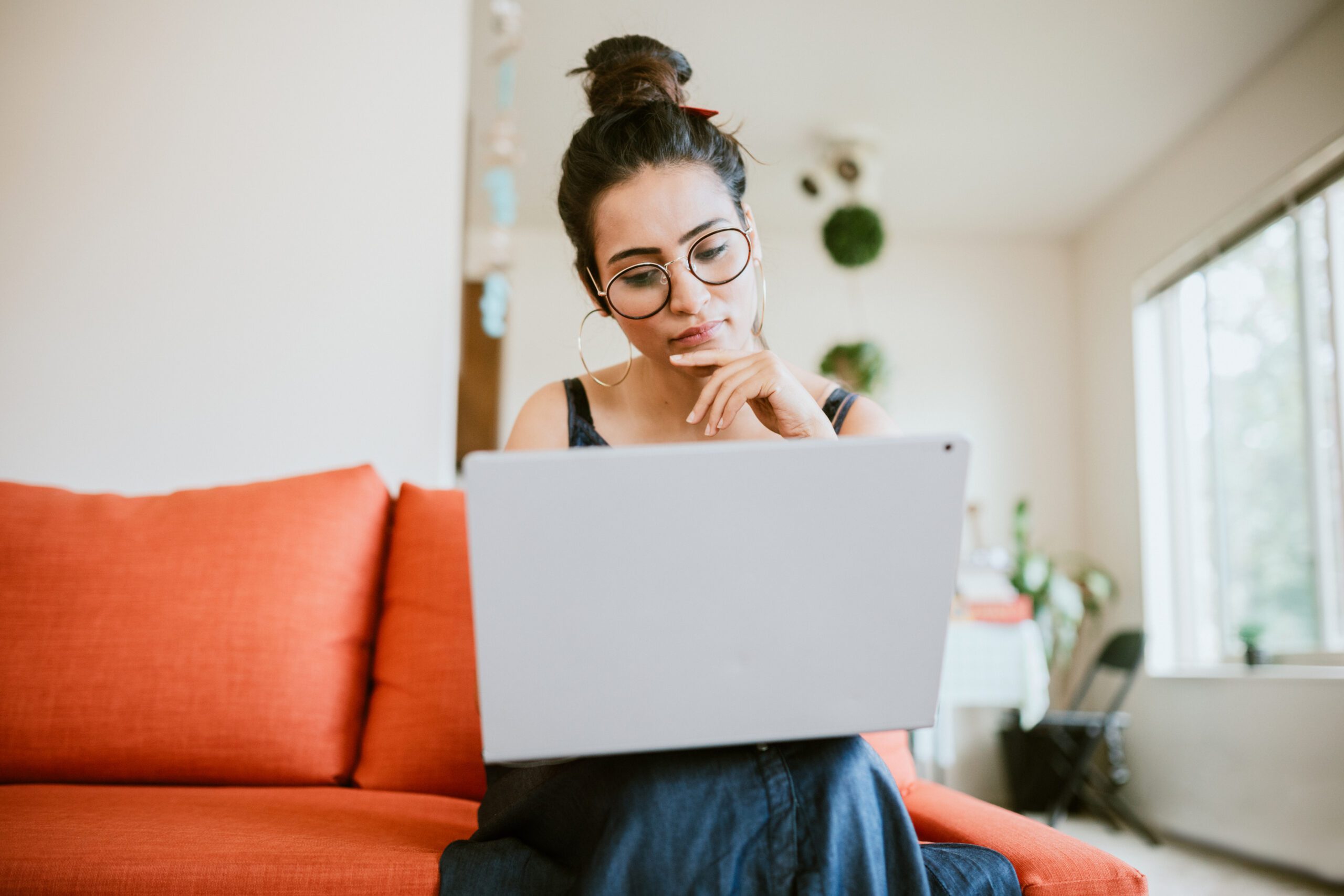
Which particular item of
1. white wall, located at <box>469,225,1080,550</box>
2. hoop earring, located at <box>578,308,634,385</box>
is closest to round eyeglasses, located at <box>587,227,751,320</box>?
hoop earring, located at <box>578,308,634,385</box>

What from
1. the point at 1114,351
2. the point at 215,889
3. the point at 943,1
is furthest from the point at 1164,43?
the point at 215,889

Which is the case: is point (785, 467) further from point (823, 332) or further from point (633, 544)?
point (823, 332)

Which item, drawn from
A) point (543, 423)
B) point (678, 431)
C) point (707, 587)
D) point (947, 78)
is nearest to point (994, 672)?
point (947, 78)

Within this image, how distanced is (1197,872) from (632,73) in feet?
9.04

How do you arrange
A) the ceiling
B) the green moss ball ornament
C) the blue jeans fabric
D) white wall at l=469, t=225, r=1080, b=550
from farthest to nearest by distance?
white wall at l=469, t=225, r=1080, b=550, the green moss ball ornament, the ceiling, the blue jeans fabric

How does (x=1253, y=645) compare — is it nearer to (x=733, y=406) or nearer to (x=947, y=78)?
(x=947, y=78)

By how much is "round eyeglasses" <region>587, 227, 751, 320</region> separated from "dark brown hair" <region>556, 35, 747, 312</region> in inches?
3.4

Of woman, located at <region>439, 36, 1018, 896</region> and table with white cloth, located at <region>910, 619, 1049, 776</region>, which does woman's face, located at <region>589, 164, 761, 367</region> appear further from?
table with white cloth, located at <region>910, 619, 1049, 776</region>

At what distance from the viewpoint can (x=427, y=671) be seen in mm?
1368

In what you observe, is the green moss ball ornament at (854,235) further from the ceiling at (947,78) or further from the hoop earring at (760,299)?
the hoop earring at (760,299)

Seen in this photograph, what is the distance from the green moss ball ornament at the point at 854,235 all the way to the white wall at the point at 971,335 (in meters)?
0.62

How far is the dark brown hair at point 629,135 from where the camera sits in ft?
4.12

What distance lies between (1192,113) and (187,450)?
12.2 feet

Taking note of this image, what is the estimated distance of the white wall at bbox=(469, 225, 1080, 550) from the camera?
182 inches
